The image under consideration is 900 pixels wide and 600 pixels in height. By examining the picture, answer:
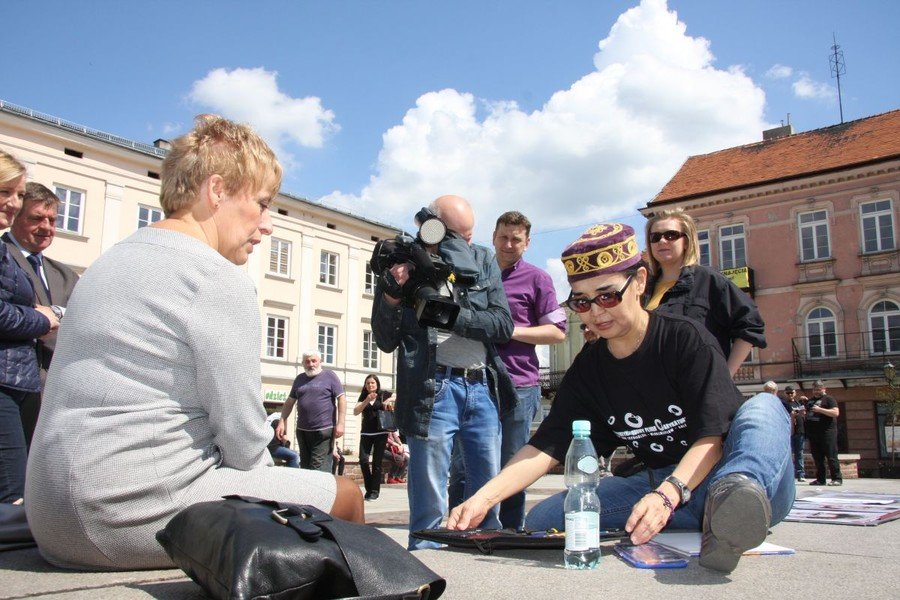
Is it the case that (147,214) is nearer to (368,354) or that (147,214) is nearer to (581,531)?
(368,354)

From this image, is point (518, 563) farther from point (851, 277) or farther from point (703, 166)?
point (703, 166)

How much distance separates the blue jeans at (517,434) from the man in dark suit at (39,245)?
2719 millimetres

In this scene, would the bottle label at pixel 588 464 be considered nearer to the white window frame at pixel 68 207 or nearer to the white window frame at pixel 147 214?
the white window frame at pixel 68 207

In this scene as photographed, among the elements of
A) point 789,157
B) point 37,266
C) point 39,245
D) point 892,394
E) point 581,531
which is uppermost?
point 789,157

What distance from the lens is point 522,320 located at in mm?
4926

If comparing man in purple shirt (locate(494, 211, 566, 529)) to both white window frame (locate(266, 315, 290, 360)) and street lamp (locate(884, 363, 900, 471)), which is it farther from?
white window frame (locate(266, 315, 290, 360))

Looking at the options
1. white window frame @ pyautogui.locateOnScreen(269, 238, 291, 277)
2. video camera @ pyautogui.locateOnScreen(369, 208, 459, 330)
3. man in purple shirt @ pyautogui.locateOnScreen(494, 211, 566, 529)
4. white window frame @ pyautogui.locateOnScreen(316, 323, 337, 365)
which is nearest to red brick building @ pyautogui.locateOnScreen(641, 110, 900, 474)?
white window frame @ pyautogui.locateOnScreen(316, 323, 337, 365)

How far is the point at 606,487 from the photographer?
3229 mm

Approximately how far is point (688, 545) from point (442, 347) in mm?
1682

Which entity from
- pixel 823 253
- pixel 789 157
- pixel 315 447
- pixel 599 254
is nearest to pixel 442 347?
pixel 599 254

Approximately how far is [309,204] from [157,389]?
109ft

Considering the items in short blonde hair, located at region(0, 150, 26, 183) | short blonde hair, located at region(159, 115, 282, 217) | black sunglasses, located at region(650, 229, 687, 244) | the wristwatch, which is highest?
short blonde hair, located at region(0, 150, 26, 183)

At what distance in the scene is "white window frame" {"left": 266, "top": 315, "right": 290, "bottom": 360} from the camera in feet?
105

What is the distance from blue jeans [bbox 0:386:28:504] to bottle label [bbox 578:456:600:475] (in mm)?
2113
